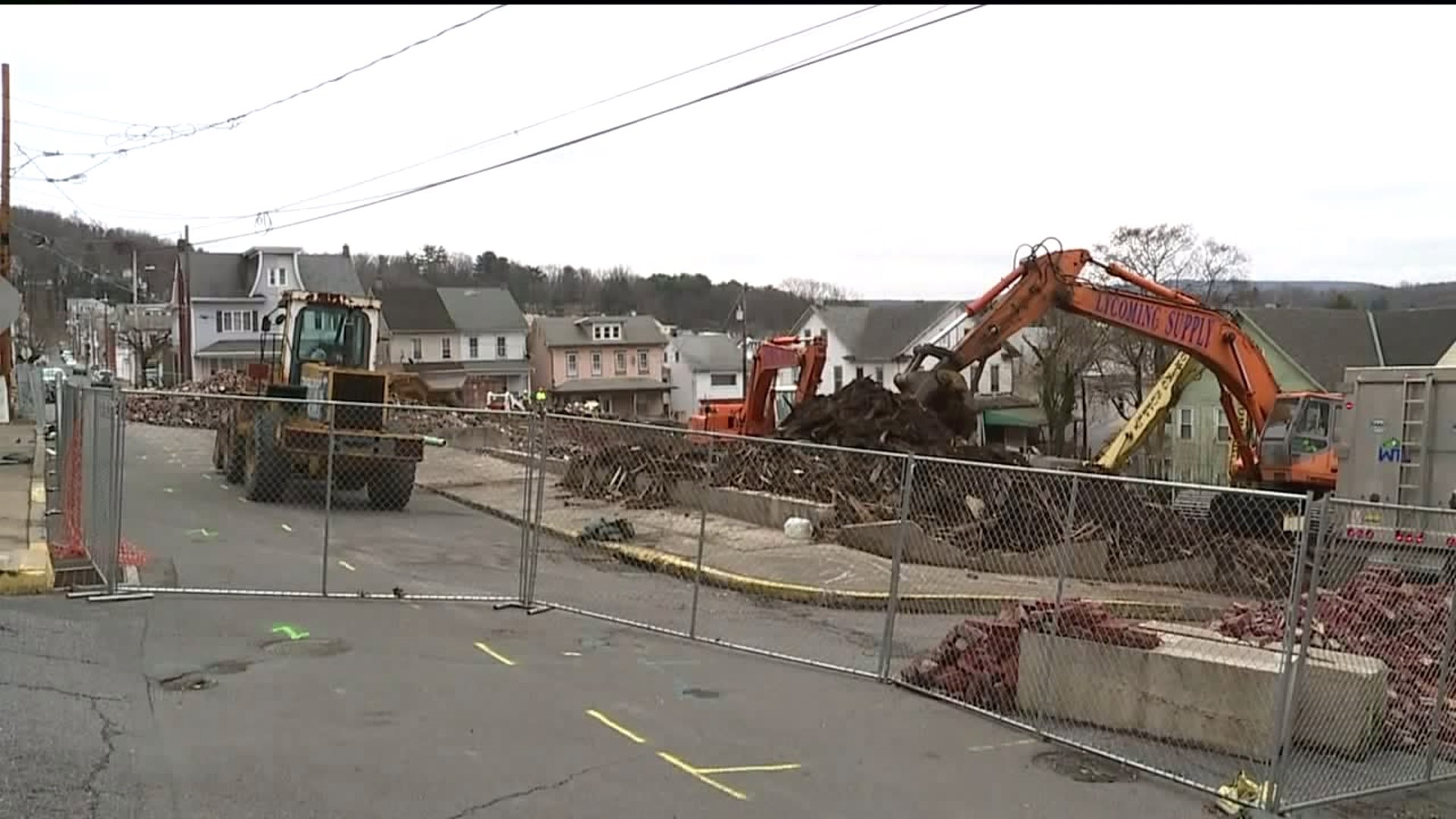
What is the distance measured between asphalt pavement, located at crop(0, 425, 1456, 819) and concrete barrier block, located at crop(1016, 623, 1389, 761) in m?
0.53

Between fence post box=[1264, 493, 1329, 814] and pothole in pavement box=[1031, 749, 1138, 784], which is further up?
fence post box=[1264, 493, 1329, 814]

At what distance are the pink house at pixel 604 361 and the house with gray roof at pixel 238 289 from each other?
13941mm

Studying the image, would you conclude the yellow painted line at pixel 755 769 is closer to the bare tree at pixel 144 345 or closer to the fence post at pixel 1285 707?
the fence post at pixel 1285 707

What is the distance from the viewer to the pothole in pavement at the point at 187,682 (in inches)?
293

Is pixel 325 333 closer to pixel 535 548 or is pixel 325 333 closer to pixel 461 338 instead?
pixel 535 548

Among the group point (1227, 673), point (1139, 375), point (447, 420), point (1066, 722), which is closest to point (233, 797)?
point (1066, 722)

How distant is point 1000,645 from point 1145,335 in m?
13.3

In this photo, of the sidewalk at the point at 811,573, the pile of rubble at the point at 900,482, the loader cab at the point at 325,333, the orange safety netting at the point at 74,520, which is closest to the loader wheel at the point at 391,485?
the sidewalk at the point at 811,573

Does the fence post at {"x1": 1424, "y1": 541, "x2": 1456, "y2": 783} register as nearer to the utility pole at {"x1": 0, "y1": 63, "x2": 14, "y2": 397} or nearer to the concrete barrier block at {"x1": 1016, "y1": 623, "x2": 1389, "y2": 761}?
the concrete barrier block at {"x1": 1016, "y1": 623, "x2": 1389, "y2": 761}

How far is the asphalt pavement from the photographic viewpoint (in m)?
5.77

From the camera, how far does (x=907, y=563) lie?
13914mm

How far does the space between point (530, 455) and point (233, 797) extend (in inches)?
240

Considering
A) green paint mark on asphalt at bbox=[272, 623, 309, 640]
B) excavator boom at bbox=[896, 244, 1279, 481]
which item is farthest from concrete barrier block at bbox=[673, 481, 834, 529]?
green paint mark on asphalt at bbox=[272, 623, 309, 640]

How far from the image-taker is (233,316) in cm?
6838
